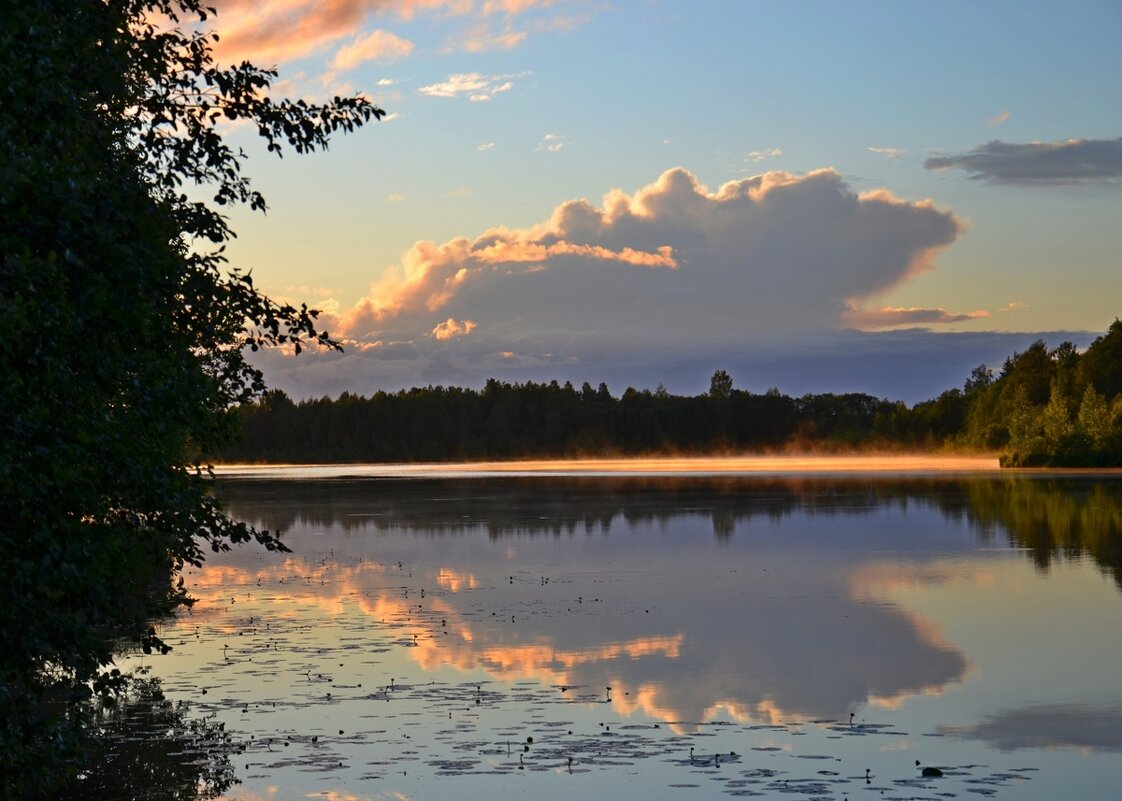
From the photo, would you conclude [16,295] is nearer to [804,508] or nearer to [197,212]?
[197,212]

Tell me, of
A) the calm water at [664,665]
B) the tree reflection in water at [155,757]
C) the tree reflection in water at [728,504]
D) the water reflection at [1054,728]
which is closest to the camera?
the tree reflection in water at [155,757]

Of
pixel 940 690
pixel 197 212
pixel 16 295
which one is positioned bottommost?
pixel 940 690

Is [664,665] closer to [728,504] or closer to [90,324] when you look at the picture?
[90,324]

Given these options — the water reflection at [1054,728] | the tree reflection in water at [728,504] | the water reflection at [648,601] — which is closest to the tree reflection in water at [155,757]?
the water reflection at [648,601]

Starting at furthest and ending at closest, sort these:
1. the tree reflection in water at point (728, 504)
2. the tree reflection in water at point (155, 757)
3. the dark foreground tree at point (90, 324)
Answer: the tree reflection in water at point (728, 504) → the tree reflection in water at point (155, 757) → the dark foreground tree at point (90, 324)

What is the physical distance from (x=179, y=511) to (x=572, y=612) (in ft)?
74.5

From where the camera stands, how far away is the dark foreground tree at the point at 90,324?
40.5 feet

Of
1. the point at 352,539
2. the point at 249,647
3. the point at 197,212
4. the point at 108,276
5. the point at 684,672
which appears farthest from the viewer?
the point at 352,539

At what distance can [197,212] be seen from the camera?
Result: 18.8m

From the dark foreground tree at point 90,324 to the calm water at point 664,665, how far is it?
5.29m

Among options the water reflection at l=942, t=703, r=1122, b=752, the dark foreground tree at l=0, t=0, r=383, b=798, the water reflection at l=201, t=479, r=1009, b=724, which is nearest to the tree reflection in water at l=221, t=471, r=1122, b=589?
the water reflection at l=201, t=479, r=1009, b=724

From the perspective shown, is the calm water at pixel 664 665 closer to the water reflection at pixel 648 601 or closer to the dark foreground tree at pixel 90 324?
the water reflection at pixel 648 601

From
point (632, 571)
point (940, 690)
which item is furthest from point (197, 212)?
point (632, 571)

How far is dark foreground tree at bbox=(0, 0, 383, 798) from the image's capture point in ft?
40.5
